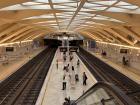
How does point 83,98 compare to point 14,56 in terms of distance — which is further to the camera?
point 14,56

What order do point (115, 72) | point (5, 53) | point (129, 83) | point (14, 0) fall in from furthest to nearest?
point (5, 53) → point (115, 72) → point (129, 83) → point (14, 0)

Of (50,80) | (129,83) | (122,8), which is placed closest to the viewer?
(122,8)

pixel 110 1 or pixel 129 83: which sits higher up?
pixel 110 1

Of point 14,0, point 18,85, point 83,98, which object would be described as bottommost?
point 18,85

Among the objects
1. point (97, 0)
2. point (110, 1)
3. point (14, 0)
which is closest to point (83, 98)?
point (14, 0)

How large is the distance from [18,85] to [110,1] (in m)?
12.4

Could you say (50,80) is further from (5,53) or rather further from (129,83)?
(5,53)

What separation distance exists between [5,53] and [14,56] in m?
2.70

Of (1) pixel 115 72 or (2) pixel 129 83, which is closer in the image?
(2) pixel 129 83

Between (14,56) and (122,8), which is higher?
(122,8)

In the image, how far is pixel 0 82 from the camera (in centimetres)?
2638

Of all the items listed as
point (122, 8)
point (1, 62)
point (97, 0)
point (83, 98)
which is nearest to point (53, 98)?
point (97, 0)

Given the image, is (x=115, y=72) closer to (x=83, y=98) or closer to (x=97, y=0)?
(x=97, y=0)

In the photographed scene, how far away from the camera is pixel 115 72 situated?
3400 centimetres
